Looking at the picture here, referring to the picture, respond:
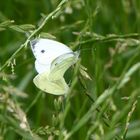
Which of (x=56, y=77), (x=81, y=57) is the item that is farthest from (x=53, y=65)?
(x=81, y=57)

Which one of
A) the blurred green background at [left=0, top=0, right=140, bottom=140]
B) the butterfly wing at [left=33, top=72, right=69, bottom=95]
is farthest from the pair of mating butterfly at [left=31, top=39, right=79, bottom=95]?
the blurred green background at [left=0, top=0, right=140, bottom=140]

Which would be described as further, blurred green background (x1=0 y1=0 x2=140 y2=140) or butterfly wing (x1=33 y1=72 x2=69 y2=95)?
blurred green background (x1=0 y1=0 x2=140 y2=140)

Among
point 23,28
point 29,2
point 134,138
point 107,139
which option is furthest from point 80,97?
point 107,139

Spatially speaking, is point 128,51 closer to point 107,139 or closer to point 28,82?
point 28,82

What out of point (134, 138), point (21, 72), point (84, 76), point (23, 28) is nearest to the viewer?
point (84, 76)

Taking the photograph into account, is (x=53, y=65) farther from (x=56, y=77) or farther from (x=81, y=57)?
(x=81, y=57)

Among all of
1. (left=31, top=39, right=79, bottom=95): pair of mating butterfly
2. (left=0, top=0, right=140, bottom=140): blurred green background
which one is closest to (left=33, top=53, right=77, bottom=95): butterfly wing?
(left=31, top=39, right=79, bottom=95): pair of mating butterfly

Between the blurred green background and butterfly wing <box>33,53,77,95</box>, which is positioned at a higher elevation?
butterfly wing <box>33,53,77,95</box>

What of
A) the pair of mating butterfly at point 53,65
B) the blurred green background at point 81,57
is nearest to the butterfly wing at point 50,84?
the pair of mating butterfly at point 53,65

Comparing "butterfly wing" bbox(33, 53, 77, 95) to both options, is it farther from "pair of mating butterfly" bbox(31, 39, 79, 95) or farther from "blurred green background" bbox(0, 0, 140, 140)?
"blurred green background" bbox(0, 0, 140, 140)
